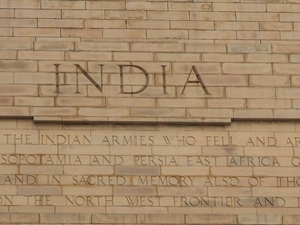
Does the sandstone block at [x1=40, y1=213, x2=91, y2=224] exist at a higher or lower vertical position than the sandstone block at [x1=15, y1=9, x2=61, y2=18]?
lower

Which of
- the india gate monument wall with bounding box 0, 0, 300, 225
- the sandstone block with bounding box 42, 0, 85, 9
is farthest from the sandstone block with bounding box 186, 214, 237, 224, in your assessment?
the sandstone block with bounding box 42, 0, 85, 9

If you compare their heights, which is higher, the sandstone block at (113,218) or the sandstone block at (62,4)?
the sandstone block at (62,4)

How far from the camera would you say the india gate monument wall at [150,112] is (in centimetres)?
3281

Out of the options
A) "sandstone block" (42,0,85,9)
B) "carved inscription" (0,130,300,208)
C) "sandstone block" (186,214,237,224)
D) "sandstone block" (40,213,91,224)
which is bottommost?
"sandstone block" (186,214,237,224)

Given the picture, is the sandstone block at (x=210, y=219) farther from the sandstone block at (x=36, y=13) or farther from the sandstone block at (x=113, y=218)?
the sandstone block at (x=36, y=13)

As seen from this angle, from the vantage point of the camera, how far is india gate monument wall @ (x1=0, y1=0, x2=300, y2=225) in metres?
32.8

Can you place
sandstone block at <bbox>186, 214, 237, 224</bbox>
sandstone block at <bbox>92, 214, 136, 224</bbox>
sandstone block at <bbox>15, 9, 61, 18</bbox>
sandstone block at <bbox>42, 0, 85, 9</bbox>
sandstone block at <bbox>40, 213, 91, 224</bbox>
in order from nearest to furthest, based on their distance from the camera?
sandstone block at <bbox>40, 213, 91, 224</bbox> → sandstone block at <bbox>92, 214, 136, 224</bbox> → sandstone block at <bbox>186, 214, 237, 224</bbox> → sandstone block at <bbox>15, 9, 61, 18</bbox> → sandstone block at <bbox>42, 0, 85, 9</bbox>

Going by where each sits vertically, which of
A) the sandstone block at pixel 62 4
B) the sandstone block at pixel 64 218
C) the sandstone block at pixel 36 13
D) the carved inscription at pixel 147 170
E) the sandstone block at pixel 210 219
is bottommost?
the sandstone block at pixel 210 219

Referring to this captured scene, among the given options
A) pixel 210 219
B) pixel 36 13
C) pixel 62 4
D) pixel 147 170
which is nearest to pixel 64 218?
pixel 147 170

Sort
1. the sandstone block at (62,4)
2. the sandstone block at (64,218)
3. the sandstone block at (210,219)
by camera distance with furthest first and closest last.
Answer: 1. the sandstone block at (62,4)
2. the sandstone block at (210,219)
3. the sandstone block at (64,218)

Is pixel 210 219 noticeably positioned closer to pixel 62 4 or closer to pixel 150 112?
pixel 150 112

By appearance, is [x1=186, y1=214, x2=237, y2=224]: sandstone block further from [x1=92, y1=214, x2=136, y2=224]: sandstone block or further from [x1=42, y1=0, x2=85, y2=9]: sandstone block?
[x1=42, y1=0, x2=85, y2=9]: sandstone block

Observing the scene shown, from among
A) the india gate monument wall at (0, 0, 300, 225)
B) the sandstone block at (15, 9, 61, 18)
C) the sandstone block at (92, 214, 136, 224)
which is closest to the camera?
the sandstone block at (92, 214, 136, 224)

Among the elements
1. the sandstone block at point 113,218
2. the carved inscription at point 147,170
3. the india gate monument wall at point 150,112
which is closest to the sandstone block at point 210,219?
the india gate monument wall at point 150,112
